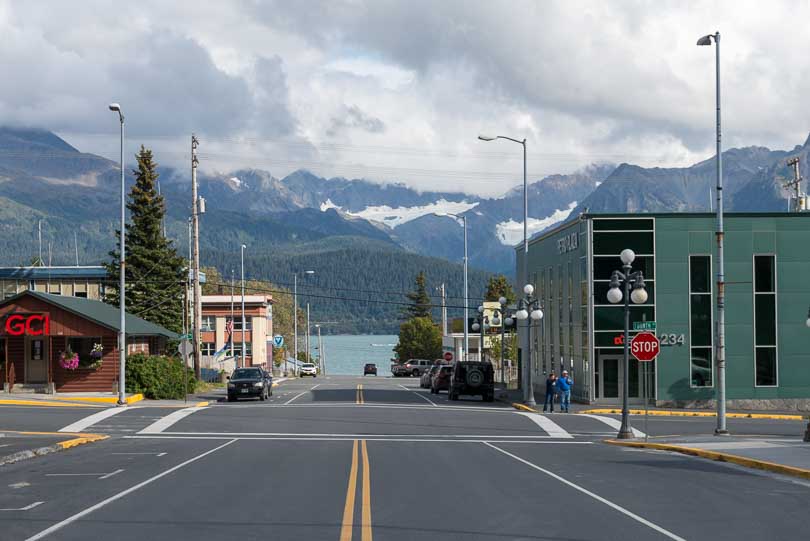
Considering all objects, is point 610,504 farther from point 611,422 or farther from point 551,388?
point 551,388

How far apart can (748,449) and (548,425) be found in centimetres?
1140

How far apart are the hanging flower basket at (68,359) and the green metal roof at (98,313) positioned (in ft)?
6.40

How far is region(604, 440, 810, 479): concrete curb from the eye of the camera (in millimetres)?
20562

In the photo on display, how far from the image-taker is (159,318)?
70.1 m

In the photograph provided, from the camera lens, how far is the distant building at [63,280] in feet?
286

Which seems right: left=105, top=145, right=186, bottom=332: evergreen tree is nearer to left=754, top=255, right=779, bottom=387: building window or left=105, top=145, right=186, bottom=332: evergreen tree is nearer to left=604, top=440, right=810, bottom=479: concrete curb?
left=754, top=255, right=779, bottom=387: building window

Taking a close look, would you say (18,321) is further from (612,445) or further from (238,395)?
(612,445)

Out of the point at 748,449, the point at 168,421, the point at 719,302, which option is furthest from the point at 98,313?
the point at 748,449

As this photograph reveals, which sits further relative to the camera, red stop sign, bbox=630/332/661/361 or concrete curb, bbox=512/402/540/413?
concrete curb, bbox=512/402/540/413

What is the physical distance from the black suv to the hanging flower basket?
17874 mm

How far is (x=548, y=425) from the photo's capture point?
1435 inches

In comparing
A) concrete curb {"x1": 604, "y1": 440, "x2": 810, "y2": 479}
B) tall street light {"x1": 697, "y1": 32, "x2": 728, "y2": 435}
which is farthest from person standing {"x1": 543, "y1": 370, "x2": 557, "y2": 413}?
concrete curb {"x1": 604, "y1": 440, "x2": 810, "y2": 479}

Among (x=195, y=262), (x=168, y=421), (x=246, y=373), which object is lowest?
(x=168, y=421)

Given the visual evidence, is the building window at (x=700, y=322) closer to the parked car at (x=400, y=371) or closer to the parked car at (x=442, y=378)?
the parked car at (x=442, y=378)
